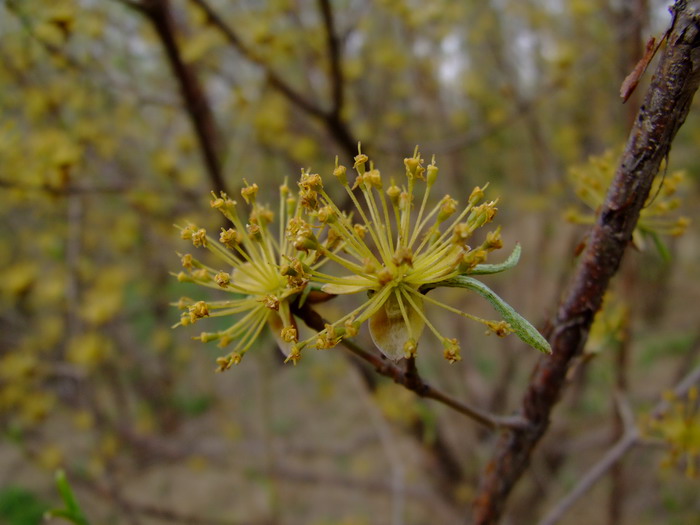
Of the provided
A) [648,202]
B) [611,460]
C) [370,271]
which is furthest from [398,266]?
[611,460]

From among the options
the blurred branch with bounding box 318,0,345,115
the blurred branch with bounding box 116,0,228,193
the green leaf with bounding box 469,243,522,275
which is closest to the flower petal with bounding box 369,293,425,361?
the green leaf with bounding box 469,243,522,275

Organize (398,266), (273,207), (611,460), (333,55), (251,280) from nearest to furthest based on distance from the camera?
1. (398,266)
2. (251,280)
3. (611,460)
4. (333,55)
5. (273,207)

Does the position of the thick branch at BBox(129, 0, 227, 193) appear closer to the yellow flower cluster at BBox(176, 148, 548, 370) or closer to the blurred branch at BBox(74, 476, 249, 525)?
the yellow flower cluster at BBox(176, 148, 548, 370)

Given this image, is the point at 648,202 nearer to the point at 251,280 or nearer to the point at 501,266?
the point at 501,266

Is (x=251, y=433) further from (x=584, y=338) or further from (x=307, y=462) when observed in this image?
(x=584, y=338)

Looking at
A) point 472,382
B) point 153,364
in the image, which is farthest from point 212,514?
point 472,382

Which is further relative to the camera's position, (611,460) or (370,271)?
(611,460)
